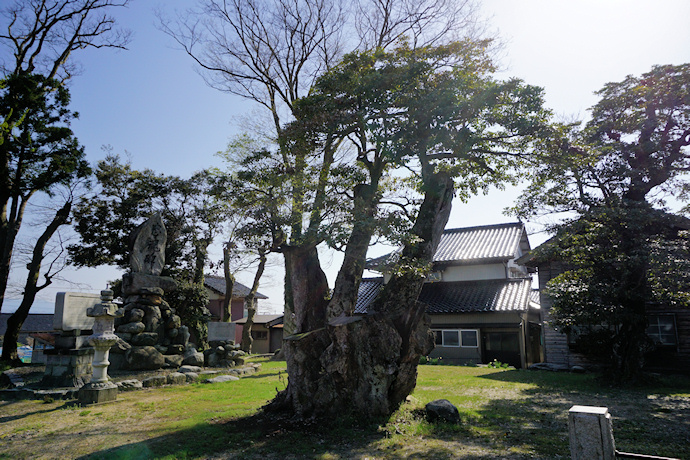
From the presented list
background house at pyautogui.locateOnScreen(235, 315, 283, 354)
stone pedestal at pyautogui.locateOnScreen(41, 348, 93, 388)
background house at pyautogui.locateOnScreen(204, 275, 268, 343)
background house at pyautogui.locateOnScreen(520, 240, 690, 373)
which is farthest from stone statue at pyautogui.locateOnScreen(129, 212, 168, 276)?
background house at pyautogui.locateOnScreen(204, 275, 268, 343)

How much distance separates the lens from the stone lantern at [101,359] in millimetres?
9695

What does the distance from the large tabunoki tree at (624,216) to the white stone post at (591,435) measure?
28.6ft

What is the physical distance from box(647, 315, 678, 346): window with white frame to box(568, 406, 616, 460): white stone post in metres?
15.8

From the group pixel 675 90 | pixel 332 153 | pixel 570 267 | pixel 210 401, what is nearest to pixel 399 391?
pixel 210 401

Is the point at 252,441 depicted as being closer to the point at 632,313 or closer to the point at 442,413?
the point at 442,413

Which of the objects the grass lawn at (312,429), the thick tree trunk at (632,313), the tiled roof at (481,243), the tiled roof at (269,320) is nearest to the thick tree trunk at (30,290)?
the grass lawn at (312,429)

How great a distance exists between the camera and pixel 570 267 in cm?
1811

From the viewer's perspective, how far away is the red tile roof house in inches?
824

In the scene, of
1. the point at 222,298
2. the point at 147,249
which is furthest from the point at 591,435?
the point at 222,298

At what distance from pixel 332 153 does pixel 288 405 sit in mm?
8334

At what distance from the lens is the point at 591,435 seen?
3.64m

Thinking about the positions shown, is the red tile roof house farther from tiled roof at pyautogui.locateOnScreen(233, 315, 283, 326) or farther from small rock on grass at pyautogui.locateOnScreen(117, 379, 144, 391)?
small rock on grass at pyautogui.locateOnScreen(117, 379, 144, 391)

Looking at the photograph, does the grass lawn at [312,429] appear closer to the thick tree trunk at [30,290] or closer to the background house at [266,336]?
the thick tree trunk at [30,290]

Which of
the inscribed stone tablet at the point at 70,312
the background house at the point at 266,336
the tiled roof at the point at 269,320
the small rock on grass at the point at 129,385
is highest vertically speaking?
the inscribed stone tablet at the point at 70,312
